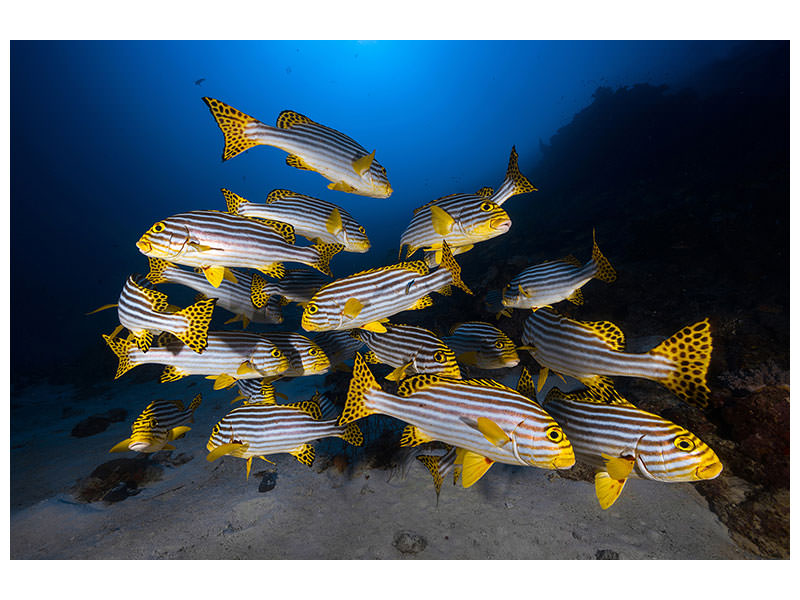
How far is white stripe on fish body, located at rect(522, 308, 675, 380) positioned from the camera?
2.74 metres

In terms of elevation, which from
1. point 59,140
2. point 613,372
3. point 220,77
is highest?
point 220,77

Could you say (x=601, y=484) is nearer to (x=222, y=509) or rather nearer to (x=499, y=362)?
(x=499, y=362)

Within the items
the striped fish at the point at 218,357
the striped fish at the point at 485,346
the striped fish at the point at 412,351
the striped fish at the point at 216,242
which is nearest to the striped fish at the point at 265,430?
the striped fish at the point at 218,357

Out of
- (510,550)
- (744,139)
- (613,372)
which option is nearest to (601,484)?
(613,372)

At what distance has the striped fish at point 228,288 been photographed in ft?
12.0

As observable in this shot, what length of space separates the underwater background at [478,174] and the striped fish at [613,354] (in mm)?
2031

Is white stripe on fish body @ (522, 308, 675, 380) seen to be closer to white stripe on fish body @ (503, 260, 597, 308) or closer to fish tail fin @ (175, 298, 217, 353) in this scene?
white stripe on fish body @ (503, 260, 597, 308)

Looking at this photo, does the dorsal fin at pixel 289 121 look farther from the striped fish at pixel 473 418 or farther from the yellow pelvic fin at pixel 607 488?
the yellow pelvic fin at pixel 607 488

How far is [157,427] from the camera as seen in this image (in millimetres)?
4109

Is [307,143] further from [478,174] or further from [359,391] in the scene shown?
[478,174]

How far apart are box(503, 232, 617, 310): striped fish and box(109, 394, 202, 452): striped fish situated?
4406 millimetres

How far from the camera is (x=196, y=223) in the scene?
2.98 meters

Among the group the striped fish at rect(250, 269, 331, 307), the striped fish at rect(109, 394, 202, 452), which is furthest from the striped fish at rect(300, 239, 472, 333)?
the striped fish at rect(109, 394, 202, 452)

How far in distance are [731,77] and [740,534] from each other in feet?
133
